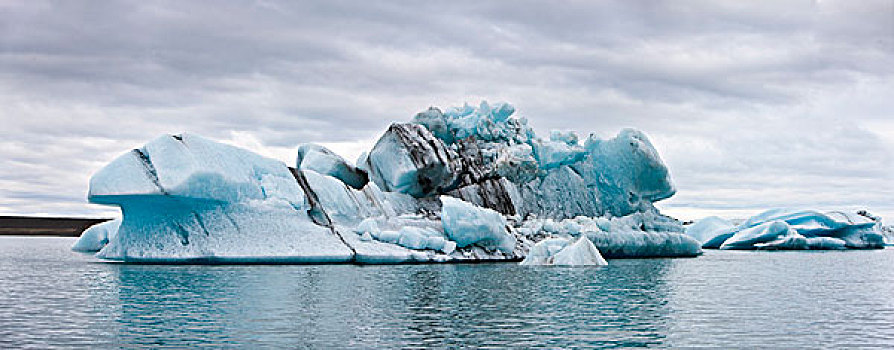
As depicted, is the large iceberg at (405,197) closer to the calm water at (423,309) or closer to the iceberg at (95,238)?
the iceberg at (95,238)

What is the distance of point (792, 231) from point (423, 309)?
3807 cm

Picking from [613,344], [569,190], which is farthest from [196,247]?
[569,190]

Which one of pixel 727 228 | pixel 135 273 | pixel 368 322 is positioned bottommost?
pixel 727 228

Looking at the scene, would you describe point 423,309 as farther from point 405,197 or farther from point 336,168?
point 405,197

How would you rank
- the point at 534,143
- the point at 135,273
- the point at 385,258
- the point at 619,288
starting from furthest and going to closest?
the point at 534,143
the point at 385,258
the point at 135,273
the point at 619,288

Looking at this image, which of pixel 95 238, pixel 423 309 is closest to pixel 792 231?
pixel 95 238

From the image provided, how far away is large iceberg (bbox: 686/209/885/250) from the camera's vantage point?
46562 millimetres

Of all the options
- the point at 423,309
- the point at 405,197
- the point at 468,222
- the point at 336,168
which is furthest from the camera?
the point at 405,197

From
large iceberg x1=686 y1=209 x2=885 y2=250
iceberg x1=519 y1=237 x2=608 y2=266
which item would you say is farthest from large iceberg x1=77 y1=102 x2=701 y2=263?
large iceberg x1=686 y1=209 x2=885 y2=250

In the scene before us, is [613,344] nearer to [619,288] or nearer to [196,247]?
[619,288]

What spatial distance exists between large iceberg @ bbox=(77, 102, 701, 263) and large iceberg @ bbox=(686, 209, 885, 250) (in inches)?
425

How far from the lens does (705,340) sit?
1101 cm

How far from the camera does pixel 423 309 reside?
13828 mm

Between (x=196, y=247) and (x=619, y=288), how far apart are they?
11.2 metres
